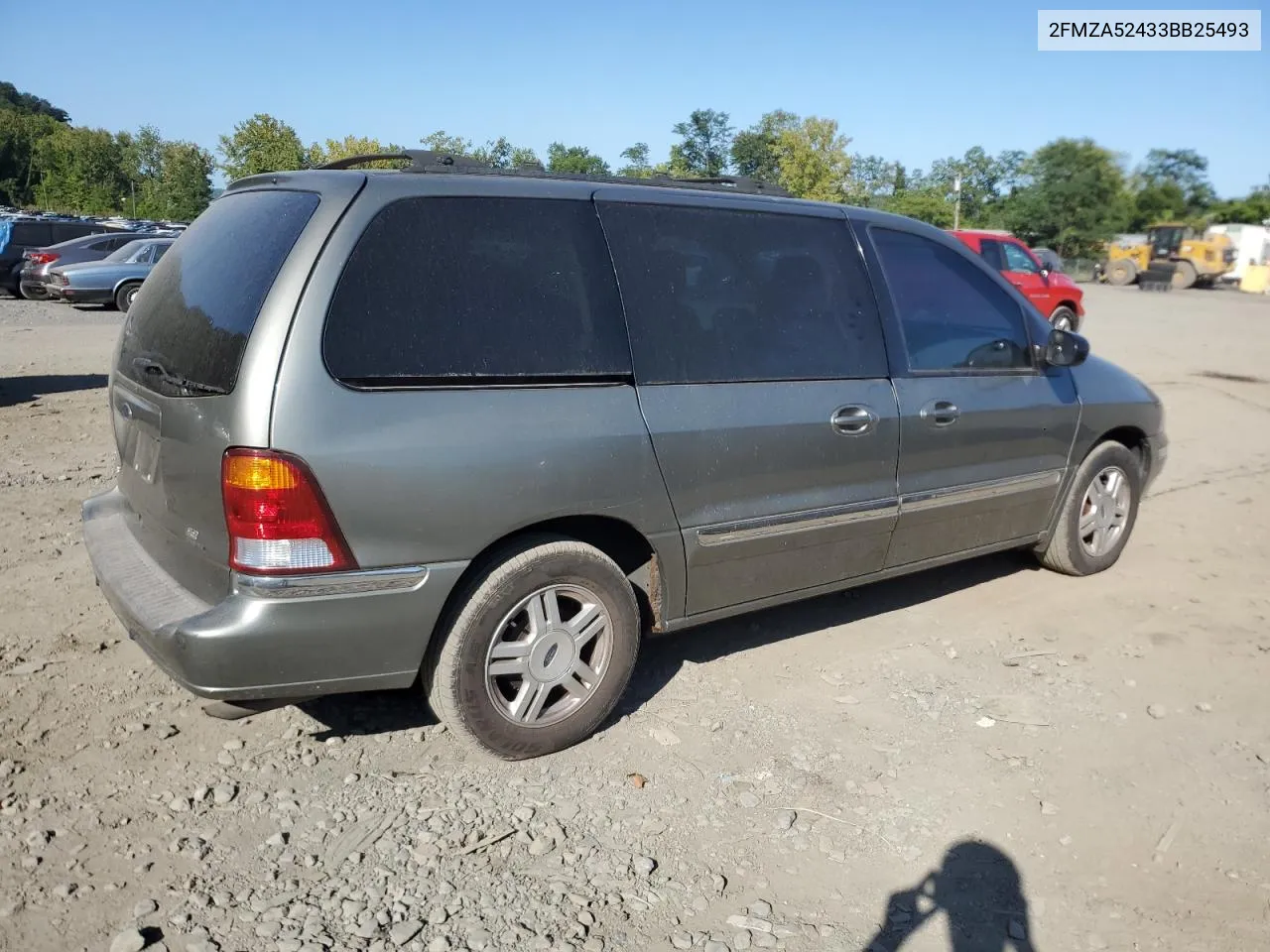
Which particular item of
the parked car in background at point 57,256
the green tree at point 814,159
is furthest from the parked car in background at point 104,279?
the green tree at point 814,159

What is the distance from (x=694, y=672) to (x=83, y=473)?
15.6 feet

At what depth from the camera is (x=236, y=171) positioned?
145 feet

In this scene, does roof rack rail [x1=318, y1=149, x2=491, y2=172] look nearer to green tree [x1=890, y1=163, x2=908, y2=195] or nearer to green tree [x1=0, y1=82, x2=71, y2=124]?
green tree [x1=890, y1=163, x2=908, y2=195]

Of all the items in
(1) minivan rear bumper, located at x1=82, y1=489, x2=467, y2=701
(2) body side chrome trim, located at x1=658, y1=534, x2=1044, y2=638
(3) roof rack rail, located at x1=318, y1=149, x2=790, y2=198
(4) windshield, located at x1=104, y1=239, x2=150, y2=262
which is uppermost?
(4) windshield, located at x1=104, y1=239, x2=150, y2=262

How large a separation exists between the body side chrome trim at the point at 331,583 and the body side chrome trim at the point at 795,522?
1125 mm

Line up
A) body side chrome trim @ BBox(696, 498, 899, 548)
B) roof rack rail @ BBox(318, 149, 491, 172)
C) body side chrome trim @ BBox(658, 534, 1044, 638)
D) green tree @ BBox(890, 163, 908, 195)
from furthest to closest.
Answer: green tree @ BBox(890, 163, 908, 195) < body side chrome trim @ BBox(658, 534, 1044, 638) < body side chrome trim @ BBox(696, 498, 899, 548) < roof rack rail @ BBox(318, 149, 491, 172)

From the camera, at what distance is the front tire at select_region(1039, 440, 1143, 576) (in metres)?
5.31

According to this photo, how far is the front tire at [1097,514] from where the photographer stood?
531cm

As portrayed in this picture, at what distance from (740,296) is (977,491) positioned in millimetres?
1560

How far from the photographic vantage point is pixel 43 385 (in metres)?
10.6

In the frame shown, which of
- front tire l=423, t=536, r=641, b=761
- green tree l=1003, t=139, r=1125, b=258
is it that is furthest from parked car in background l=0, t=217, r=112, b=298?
green tree l=1003, t=139, r=1125, b=258

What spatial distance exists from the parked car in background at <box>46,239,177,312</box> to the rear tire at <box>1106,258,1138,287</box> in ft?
121

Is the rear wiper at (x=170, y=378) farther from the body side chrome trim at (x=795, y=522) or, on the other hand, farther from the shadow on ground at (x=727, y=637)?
the body side chrome trim at (x=795, y=522)

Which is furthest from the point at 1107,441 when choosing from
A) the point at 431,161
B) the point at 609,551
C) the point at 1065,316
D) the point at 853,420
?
the point at 1065,316
